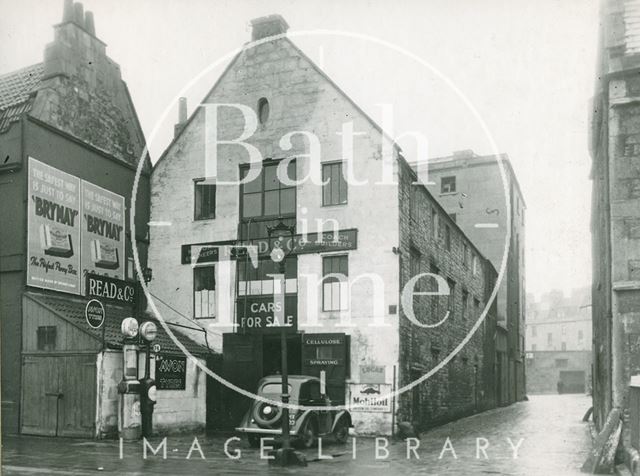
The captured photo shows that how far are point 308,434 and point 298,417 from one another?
45cm

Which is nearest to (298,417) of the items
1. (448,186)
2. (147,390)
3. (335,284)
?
(147,390)

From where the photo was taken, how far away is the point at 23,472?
1223 cm

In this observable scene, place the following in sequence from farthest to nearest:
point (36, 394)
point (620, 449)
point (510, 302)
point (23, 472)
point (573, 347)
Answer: point (573, 347) < point (510, 302) < point (36, 394) < point (620, 449) < point (23, 472)

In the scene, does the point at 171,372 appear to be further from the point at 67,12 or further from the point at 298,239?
the point at 67,12

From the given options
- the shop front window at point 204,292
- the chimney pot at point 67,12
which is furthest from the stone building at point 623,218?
the chimney pot at point 67,12

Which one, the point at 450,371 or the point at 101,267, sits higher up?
the point at 101,267

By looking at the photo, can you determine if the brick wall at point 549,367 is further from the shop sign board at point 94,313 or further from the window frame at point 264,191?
the shop sign board at point 94,313

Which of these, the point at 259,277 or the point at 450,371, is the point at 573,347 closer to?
the point at 450,371

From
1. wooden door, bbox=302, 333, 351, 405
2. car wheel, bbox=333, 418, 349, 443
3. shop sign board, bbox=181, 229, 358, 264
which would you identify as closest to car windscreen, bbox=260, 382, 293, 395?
car wheel, bbox=333, 418, 349, 443

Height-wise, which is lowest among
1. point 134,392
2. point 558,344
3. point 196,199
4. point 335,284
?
point 558,344

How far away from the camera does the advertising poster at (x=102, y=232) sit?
845 inches

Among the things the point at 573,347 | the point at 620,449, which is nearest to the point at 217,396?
the point at 620,449

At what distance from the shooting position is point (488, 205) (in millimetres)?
40344

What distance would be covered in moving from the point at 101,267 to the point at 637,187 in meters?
14.8
